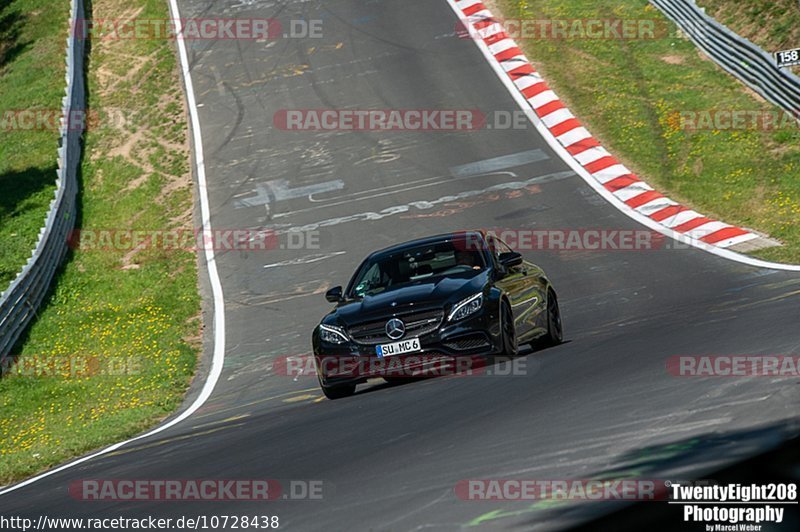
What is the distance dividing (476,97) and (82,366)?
1192 cm

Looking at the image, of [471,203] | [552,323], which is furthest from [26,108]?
[552,323]

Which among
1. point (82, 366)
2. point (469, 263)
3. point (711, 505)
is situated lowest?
point (82, 366)

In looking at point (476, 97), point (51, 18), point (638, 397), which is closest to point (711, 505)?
point (638, 397)

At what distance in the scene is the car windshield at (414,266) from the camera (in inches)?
531

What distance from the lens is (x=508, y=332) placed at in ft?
41.8

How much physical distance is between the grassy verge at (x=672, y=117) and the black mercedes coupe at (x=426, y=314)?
20.6ft

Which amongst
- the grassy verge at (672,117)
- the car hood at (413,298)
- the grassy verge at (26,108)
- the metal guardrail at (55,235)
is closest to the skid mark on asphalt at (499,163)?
the grassy verge at (672,117)

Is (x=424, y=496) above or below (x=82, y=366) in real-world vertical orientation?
above

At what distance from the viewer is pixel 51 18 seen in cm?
3794

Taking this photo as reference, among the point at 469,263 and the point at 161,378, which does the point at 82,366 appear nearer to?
the point at 161,378

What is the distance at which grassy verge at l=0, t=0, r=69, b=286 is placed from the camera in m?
26.7

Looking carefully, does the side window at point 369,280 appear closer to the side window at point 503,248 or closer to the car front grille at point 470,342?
the side window at point 503,248

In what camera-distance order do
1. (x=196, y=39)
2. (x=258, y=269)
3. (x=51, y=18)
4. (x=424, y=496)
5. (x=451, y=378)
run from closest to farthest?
(x=424, y=496)
(x=451, y=378)
(x=258, y=269)
(x=196, y=39)
(x=51, y=18)

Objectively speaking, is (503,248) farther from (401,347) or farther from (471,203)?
(401,347)
